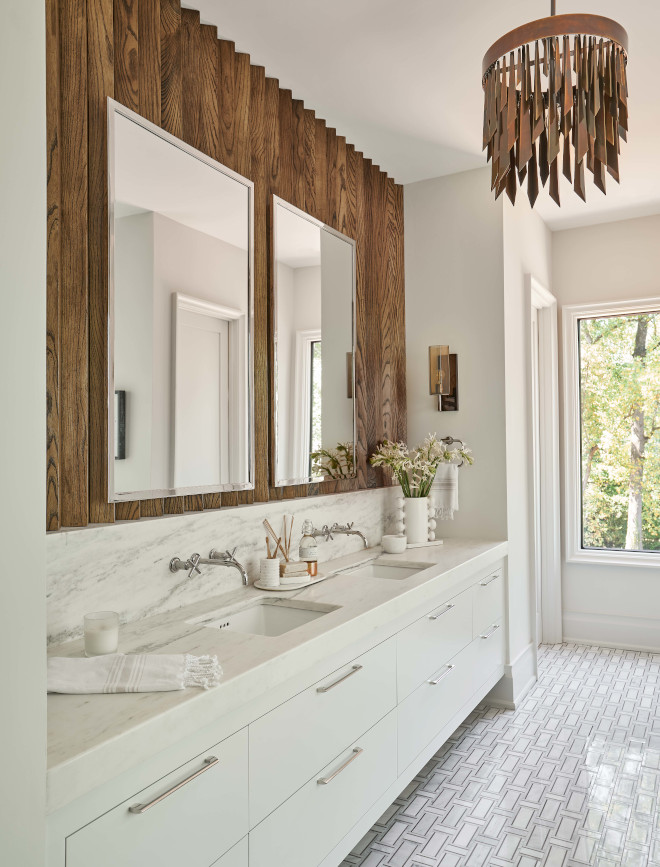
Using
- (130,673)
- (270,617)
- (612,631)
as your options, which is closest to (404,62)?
(270,617)

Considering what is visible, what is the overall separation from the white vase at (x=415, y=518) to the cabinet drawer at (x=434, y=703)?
1.81 ft

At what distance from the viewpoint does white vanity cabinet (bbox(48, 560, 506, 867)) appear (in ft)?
3.89

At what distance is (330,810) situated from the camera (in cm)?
174

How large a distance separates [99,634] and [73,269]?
926mm

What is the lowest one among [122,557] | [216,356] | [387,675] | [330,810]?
[330,810]

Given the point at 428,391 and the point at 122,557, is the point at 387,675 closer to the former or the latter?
the point at 122,557

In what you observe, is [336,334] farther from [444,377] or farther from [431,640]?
[431,640]

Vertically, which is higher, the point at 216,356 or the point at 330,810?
the point at 216,356

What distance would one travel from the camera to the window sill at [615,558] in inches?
164

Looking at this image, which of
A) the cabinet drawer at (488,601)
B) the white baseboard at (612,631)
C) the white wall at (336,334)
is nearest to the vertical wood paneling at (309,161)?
the white wall at (336,334)

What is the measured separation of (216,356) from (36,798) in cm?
152

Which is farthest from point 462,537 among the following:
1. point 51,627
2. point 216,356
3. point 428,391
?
point 51,627

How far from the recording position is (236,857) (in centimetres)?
139

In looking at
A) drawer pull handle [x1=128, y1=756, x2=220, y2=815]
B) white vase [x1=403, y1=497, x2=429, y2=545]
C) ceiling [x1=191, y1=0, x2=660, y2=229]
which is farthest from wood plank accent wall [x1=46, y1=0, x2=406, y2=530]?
drawer pull handle [x1=128, y1=756, x2=220, y2=815]
